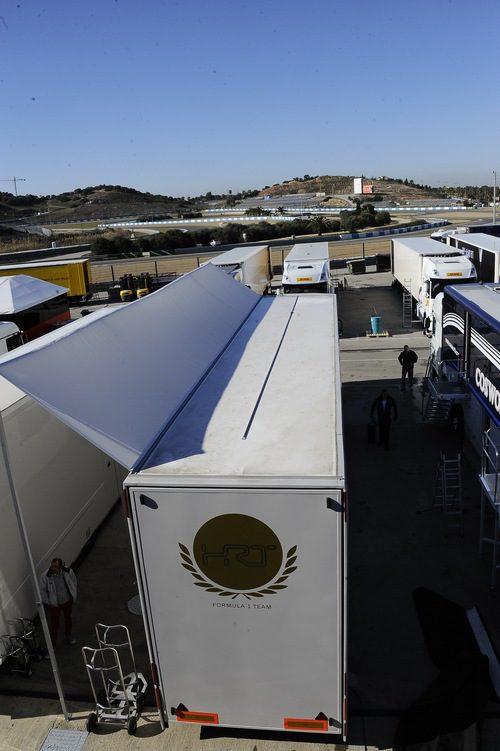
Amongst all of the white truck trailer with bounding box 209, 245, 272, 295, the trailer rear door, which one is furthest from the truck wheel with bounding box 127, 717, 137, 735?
the white truck trailer with bounding box 209, 245, 272, 295

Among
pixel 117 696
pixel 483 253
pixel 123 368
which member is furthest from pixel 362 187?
pixel 117 696

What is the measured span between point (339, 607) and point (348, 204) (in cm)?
12956

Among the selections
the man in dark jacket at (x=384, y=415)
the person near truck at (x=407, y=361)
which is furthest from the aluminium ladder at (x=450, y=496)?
the person near truck at (x=407, y=361)

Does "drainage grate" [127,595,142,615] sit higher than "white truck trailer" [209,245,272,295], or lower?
lower

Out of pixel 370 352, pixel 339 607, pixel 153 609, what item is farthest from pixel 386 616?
pixel 370 352

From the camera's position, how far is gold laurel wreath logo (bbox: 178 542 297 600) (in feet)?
16.8

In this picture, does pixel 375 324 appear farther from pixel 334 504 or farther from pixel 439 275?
pixel 334 504

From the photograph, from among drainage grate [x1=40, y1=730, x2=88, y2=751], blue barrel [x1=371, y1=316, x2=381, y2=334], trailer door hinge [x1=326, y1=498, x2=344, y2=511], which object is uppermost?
trailer door hinge [x1=326, y1=498, x2=344, y2=511]

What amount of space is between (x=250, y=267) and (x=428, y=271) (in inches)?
277

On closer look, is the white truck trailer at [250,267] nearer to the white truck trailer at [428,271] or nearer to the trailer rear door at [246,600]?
the white truck trailer at [428,271]

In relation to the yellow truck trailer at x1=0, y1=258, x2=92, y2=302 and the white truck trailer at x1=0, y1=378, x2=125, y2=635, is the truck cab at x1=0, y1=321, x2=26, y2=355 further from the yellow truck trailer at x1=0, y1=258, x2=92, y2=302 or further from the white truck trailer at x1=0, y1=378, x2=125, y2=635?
the yellow truck trailer at x1=0, y1=258, x2=92, y2=302

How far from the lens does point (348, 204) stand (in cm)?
12725

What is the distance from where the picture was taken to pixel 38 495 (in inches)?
310

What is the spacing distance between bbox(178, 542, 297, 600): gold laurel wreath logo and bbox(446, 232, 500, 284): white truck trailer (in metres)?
19.5
